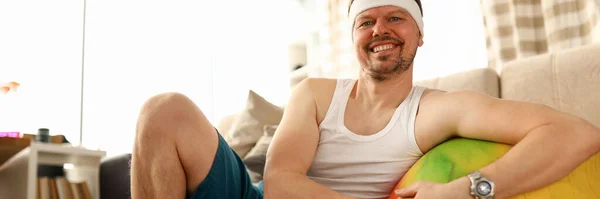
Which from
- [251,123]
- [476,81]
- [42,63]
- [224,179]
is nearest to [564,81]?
[476,81]

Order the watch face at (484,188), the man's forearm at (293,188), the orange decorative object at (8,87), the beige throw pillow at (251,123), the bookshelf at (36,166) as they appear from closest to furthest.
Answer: the watch face at (484,188) → the man's forearm at (293,188) → the bookshelf at (36,166) → the beige throw pillow at (251,123) → the orange decorative object at (8,87)

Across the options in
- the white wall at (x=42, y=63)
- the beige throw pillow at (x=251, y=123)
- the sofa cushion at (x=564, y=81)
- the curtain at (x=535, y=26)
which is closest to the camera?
the sofa cushion at (x=564, y=81)

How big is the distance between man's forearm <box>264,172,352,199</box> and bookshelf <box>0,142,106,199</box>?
5.09 ft

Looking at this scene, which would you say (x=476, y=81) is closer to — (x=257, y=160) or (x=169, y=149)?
(x=257, y=160)

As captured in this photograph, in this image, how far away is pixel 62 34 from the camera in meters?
4.02

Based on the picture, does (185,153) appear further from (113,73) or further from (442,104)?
(113,73)

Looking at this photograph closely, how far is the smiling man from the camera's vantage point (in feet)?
3.86

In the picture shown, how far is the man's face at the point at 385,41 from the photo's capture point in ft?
5.12

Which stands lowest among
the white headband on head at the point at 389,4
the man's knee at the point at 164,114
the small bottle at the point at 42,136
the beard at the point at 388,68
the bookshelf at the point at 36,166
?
the bookshelf at the point at 36,166

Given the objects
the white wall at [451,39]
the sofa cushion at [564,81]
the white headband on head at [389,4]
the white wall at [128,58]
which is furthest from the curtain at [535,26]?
the white wall at [128,58]

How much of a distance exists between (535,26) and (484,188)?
1.61 m

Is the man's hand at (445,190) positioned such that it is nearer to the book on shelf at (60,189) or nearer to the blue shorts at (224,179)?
the blue shorts at (224,179)

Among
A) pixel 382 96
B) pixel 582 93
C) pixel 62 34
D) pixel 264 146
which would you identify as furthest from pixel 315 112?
pixel 62 34

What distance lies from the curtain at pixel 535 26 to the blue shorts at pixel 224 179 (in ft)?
5.37
